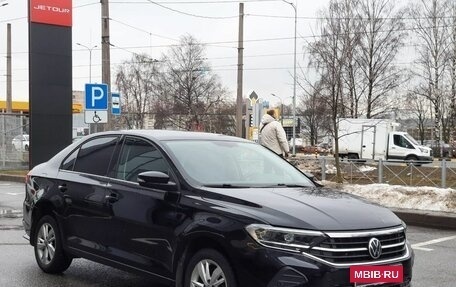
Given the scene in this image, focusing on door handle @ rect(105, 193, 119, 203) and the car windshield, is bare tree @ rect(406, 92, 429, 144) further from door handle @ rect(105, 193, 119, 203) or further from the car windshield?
door handle @ rect(105, 193, 119, 203)

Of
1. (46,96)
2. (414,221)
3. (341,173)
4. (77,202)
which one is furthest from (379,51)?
(77,202)

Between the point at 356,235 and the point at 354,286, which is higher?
the point at 356,235

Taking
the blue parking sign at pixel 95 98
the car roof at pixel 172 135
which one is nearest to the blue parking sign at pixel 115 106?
the blue parking sign at pixel 95 98

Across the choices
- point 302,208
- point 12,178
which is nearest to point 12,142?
point 12,178

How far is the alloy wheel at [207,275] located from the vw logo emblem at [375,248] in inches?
43.0

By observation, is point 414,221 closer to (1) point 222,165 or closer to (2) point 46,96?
(1) point 222,165

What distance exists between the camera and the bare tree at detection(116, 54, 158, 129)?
6994 cm

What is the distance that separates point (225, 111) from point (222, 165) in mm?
61759

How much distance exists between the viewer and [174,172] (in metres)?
5.00

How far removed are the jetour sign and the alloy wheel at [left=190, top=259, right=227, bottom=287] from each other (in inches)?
570

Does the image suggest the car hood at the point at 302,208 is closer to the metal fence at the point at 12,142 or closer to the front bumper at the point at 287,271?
the front bumper at the point at 287,271

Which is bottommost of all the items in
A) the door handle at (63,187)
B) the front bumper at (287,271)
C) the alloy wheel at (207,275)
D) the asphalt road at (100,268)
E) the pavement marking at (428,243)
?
the pavement marking at (428,243)

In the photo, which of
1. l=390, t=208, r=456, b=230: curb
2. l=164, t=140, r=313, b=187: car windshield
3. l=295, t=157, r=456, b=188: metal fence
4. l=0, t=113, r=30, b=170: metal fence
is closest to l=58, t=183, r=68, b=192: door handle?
l=164, t=140, r=313, b=187: car windshield

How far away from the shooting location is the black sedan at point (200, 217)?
404 cm
